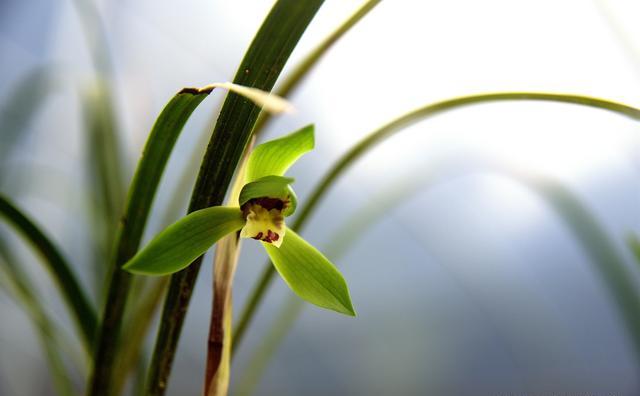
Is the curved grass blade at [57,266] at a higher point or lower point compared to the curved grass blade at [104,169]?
lower

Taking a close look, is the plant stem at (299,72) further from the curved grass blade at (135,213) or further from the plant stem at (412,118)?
the curved grass blade at (135,213)

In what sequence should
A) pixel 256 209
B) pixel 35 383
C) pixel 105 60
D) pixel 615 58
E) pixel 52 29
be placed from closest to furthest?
pixel 256 209
pixel 105 60
pixel 615 58
pixel 35 383
pixel 52 29

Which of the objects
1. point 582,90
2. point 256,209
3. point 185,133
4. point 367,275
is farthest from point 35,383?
point 582,90

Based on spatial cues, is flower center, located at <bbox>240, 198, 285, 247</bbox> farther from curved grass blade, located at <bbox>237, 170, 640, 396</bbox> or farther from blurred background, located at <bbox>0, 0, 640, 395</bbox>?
blurred background, located at <bbox>0, 0, 640, 395</bbox>

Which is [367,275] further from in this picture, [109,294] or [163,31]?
[109,294]

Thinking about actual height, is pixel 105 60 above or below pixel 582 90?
above

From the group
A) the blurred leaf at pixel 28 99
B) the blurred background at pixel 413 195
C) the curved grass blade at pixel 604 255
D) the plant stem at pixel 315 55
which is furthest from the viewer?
the blurred background at pixel 413 195

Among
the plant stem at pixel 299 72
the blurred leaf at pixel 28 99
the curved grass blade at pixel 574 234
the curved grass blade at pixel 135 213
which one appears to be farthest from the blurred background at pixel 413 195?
the curved grass blade at pixel 135 213
